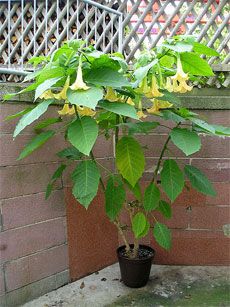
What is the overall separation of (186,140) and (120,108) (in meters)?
0.40

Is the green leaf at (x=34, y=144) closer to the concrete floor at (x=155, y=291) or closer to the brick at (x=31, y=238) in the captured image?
the brick at (x=31, y=238)

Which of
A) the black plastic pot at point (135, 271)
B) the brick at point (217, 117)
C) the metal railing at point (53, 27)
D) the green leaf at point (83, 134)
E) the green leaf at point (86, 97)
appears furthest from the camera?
the metal railing at point (53, 27)

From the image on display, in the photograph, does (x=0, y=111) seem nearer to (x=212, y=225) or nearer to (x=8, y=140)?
(x=8, y=140)

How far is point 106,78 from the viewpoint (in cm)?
173

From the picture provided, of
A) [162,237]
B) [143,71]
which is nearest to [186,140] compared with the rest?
[143,71]

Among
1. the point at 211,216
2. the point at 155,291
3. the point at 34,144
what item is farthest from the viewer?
the point at 211,216

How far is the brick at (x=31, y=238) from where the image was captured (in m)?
2.10

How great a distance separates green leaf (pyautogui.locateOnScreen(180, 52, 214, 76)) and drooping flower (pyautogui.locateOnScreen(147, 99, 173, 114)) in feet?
0.86

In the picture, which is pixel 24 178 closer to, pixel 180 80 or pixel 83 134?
pixel 83 134

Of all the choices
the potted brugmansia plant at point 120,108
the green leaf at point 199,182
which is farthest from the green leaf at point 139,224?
the green leaf at point 199,182

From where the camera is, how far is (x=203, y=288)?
7.95ft

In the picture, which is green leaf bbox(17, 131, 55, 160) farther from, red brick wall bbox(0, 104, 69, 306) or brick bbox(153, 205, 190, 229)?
brick bbox(153, 205, 190, 229)

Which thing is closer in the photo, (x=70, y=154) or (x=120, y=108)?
(x=120, y=108)

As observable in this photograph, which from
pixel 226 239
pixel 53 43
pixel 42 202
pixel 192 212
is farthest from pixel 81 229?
pixel 53 43
